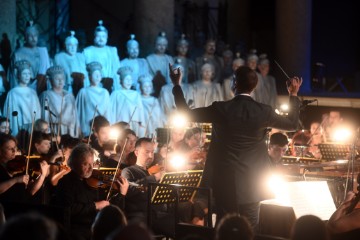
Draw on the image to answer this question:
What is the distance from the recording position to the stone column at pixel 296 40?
17.6m

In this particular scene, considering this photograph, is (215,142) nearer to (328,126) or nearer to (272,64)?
(328,126)

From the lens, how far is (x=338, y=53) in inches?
798

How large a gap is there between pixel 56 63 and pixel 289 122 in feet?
27.1

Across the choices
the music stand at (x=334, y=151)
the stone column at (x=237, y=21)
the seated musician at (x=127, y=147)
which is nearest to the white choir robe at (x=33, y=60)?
the seated musician at (x=127, y=147)

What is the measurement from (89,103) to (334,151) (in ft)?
15.1

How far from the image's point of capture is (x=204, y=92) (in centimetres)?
1512

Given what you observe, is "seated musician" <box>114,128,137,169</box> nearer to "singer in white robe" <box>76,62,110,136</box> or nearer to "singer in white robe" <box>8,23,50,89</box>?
"singer in white robe" <box>76,62,110,136</box>

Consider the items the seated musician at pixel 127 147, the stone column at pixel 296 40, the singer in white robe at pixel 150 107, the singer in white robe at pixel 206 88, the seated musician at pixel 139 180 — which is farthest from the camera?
the stone column at pixel 296 40

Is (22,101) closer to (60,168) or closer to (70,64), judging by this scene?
(70,64)

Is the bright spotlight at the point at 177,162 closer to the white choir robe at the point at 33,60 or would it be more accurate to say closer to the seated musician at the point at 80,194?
the seated musician at the point at 80,194

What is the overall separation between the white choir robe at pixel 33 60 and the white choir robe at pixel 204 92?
3011 mm

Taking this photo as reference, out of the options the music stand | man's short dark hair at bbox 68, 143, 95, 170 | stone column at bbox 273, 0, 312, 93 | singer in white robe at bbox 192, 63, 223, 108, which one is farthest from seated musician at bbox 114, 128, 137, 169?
stone column at bbox 273, 0, 312, 93

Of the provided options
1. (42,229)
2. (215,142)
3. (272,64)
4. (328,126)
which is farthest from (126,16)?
(42,229)

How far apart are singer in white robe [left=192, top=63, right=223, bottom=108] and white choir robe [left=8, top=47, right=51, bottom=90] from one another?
303 centimetres
